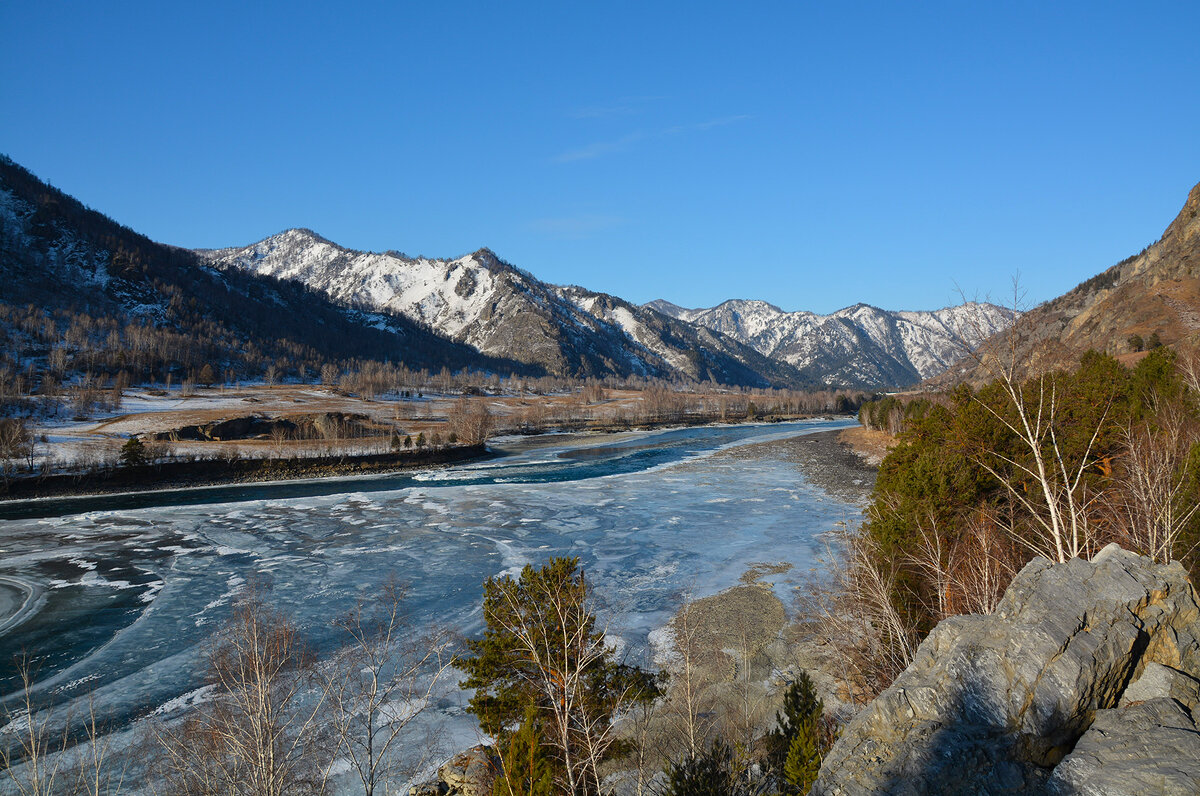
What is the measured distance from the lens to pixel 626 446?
10412 centimetres

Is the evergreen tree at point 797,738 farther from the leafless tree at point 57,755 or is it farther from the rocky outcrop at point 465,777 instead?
the leafless tree at point 57,755

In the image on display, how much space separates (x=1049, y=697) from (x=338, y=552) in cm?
3615

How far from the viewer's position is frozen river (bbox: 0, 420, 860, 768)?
22.9 metres

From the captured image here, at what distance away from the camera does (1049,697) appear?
6863 mm

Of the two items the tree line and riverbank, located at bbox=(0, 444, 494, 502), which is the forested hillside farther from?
the tree line

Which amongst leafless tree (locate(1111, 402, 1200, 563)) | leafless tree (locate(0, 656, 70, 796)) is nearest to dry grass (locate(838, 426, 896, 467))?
leafless tree (locate(1111, 402, 1200, 563))

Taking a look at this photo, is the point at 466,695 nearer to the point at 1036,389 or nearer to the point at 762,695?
the point at 762,695

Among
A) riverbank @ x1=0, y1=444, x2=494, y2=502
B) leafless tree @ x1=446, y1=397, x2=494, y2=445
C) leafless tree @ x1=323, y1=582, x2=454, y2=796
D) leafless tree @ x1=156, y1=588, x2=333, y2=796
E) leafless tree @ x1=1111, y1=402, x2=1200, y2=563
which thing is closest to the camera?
leafless tree @ x1=156, y1=588, x2=333, y2=796

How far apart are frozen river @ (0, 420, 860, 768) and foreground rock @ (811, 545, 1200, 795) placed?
13.2 metres

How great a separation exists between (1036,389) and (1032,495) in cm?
464

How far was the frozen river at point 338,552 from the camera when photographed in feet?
75.0

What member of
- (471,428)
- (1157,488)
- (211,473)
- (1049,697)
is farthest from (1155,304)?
(211,473)

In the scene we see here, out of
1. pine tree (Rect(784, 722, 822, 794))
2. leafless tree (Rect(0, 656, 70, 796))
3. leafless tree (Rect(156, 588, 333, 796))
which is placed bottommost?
leafless tree (Rect(0, 656, 70, 796))

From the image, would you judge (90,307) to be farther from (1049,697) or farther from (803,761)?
(1049,697)
